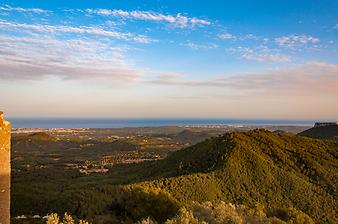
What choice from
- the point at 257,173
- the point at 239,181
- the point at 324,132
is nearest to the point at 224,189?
the point at 239,181

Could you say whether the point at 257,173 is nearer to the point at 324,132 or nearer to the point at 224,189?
the point at 224,189

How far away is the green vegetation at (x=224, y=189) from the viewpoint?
3112 cm

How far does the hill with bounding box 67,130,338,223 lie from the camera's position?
33375 millimetres

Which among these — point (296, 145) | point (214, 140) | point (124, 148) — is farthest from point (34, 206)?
point (124, 148)

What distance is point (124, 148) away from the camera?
124 m

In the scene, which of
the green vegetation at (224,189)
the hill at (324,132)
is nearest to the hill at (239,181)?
the green vegetation at (224,189)

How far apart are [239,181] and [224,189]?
2.70m

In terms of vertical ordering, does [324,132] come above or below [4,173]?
below

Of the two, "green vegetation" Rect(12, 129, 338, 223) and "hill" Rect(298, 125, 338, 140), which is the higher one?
"hill" Rect(298, 125, 338, 140)

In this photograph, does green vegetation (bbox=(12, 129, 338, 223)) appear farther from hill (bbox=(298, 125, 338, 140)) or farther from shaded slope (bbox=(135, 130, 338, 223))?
hill (bbox=(298, 125, 338, 140))

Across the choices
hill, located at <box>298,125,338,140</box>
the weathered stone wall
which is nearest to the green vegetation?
the weathered stone wall

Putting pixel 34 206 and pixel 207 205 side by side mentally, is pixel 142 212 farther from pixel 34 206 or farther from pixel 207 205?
pixel 34 206

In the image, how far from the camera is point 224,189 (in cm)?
3959

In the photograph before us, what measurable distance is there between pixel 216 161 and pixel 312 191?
10.7 meters
